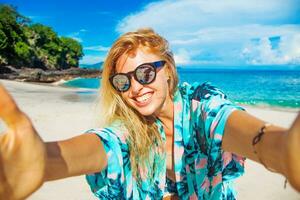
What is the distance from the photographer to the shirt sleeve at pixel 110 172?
199 cm

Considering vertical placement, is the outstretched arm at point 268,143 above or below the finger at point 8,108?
below

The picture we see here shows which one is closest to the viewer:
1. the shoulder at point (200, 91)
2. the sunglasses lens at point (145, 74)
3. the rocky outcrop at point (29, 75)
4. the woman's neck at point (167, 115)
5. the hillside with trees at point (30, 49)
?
the shoulder at point (200, 91)

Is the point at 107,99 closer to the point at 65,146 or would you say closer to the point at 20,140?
the point at 65,146

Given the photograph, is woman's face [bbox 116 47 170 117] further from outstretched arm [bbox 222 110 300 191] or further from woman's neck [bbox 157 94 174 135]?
outstretched arm [bbox 222 110 300 191]

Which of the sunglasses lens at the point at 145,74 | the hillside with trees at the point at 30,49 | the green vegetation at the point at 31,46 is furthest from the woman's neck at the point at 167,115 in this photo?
the green vegetation at the point at 31,46

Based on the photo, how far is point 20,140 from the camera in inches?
42.4

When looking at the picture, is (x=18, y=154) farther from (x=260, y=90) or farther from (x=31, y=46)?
(x=31, y=46)

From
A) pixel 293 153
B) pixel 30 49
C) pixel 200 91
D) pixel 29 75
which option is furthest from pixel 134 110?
pixel 30 49

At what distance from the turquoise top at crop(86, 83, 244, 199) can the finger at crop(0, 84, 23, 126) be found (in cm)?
93

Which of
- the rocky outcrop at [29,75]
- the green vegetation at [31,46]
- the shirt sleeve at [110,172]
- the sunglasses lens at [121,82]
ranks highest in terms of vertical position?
the green vegetation at [31,46]

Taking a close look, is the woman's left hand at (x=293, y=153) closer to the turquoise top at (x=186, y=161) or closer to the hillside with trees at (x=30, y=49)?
the turquoise top at (x=186, y=161)

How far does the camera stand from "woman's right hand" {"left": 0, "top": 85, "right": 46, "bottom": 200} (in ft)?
3.43

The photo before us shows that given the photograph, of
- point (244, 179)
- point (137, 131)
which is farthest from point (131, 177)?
point (244, 179)

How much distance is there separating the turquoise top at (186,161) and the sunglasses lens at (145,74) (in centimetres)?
26
